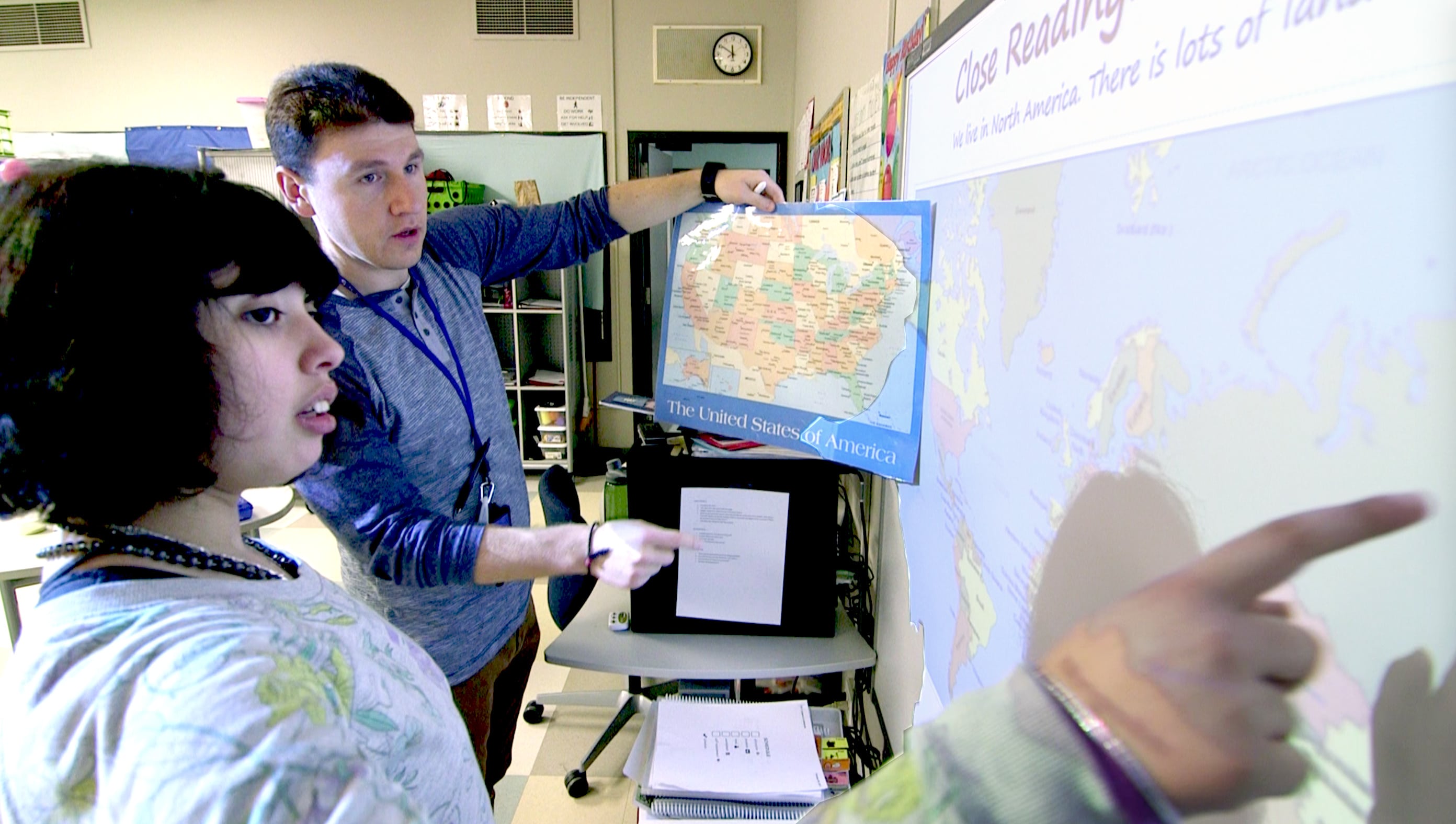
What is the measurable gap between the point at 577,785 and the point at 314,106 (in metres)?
1.81

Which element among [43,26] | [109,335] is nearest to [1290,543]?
[109,335]

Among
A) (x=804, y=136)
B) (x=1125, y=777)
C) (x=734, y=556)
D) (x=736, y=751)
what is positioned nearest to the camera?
(x=1125, y=777)

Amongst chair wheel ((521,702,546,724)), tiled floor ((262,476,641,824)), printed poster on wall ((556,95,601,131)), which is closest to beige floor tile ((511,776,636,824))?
tiled floor ((262,476,641,824))

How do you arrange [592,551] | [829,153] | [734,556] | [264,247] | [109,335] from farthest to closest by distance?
[829,153] → [734,556] → [592,551] → [264,247] → [109,335]

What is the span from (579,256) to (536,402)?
2.98m

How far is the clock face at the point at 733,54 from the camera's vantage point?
397 cm

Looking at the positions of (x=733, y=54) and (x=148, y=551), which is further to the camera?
(x=733, y=54)

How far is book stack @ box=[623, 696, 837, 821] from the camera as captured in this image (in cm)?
113

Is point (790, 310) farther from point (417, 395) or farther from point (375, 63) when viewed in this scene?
point (375, 63)

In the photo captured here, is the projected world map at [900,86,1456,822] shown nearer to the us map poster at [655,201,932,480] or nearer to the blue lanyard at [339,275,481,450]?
the us map poster at [655,201,932,480]

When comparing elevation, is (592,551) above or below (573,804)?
above

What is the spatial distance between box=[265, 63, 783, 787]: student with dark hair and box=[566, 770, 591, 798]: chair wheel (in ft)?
2.39

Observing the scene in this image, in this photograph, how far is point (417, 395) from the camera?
1.12 m

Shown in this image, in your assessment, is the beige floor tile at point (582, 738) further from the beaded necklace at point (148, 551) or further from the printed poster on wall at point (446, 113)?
the printed poster on wall at point (446, 113)
